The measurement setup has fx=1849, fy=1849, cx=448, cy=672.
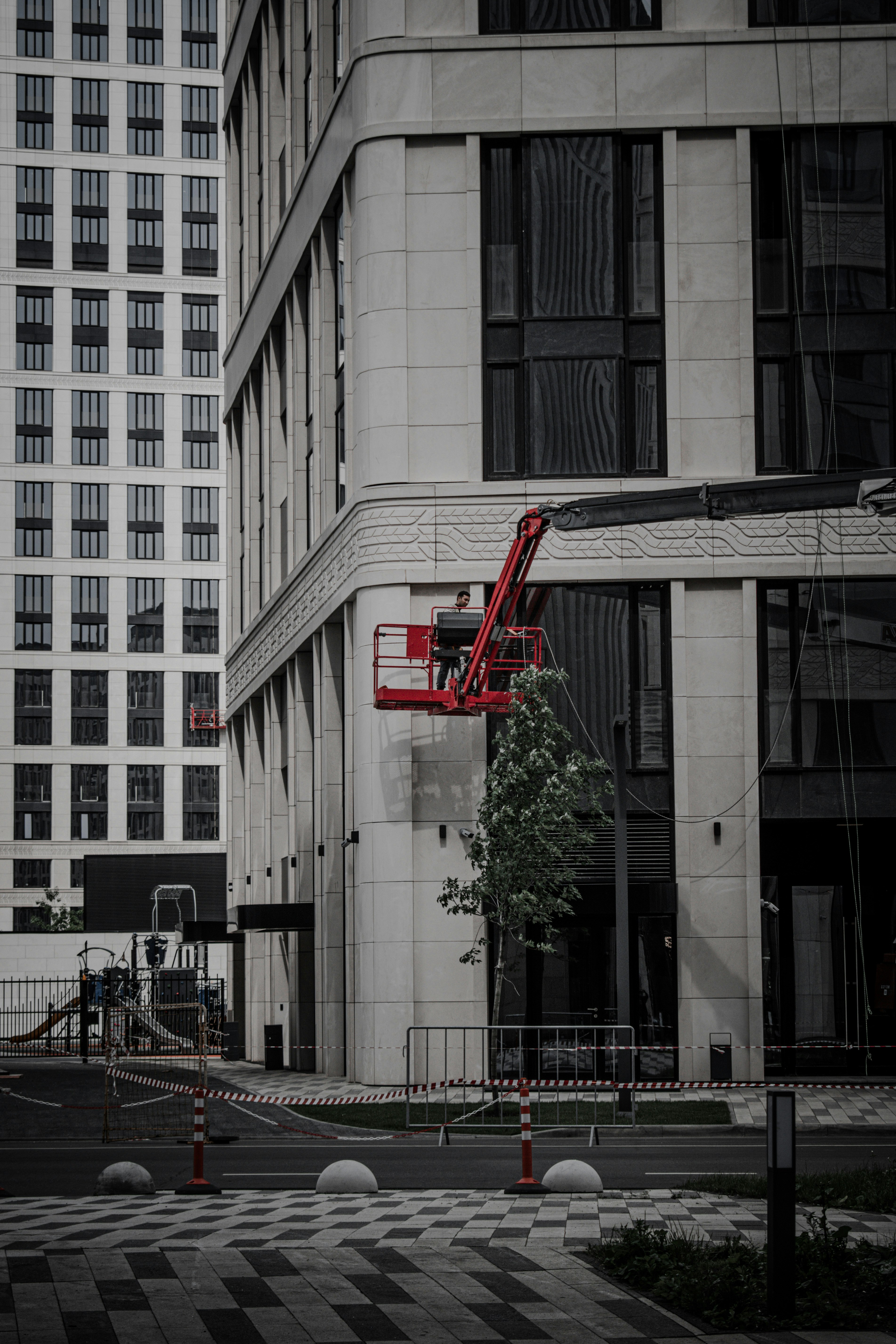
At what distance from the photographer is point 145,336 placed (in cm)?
10975

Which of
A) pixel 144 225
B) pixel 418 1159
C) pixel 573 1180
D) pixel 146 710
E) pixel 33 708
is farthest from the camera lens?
pixel 144 225

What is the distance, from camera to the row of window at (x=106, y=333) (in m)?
109

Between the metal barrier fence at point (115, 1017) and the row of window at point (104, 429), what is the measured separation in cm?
4564

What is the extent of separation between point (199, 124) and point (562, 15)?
278 feet

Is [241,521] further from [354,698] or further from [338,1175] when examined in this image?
[338,1175]

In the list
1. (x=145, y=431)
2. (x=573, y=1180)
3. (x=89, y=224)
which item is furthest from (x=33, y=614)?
(x=573, y=1180)

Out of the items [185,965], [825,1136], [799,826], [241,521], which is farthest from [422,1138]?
[185,965]

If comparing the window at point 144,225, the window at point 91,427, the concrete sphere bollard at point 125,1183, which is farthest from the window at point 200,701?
the concrete sphere bollard at point 125,1183

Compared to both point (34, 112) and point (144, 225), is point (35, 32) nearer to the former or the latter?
point (34, 112)

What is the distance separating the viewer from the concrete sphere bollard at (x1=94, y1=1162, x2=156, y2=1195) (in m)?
15.4

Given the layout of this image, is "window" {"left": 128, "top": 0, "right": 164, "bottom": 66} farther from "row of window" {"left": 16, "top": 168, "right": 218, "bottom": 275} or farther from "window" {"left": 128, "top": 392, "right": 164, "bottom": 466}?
"window" {"left": 128, "top": 392, "right": 164, "bottom": 466}

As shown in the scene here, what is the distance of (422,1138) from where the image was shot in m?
22.4

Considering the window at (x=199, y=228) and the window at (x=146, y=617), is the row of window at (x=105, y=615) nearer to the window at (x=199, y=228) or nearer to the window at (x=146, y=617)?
the window at (x=146, y=617)

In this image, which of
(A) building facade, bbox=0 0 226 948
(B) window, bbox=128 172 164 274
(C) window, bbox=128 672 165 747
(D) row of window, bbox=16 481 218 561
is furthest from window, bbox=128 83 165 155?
(C) window, bbox=128 672 165 747
